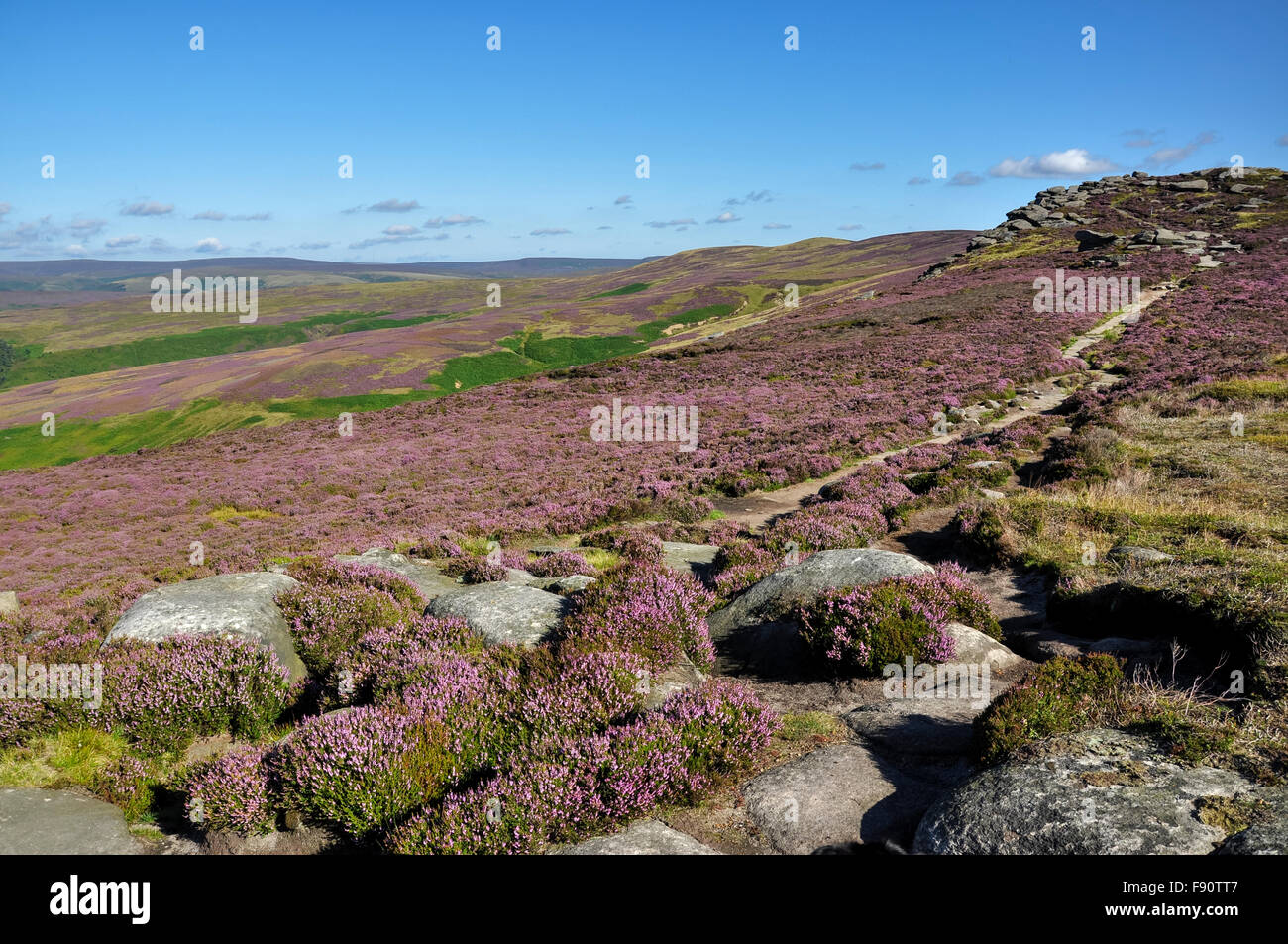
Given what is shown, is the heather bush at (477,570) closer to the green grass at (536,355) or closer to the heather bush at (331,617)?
the heather bush at (331,617)

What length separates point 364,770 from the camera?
567cm

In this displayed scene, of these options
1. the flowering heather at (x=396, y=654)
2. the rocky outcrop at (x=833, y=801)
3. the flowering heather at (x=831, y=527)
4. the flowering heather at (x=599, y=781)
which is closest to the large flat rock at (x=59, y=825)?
the flowering heather at (x=396, y=654)

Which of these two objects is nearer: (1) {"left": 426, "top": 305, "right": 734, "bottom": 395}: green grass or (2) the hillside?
(2) the hillside

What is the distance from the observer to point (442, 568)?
47.6 ft

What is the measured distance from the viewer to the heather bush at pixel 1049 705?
5812mm

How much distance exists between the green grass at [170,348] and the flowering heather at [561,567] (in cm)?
14322

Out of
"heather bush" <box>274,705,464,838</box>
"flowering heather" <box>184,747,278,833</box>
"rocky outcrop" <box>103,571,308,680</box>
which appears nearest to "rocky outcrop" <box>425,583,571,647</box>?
"rocky outcrop" <box>103,571,308,680</box>

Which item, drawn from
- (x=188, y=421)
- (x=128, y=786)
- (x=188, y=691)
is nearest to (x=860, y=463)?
(x=188, y=691)

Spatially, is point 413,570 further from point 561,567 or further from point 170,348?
point 170,348

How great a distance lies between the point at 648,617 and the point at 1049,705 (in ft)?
15.1

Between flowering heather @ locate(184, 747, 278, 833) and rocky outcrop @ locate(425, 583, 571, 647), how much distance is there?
3.46 meters

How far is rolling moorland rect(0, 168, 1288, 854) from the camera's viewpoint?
17.4 ft

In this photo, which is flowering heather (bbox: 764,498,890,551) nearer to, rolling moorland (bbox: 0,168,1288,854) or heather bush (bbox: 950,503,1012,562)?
rolling moorland (bbox: 0,168,1288,854)
